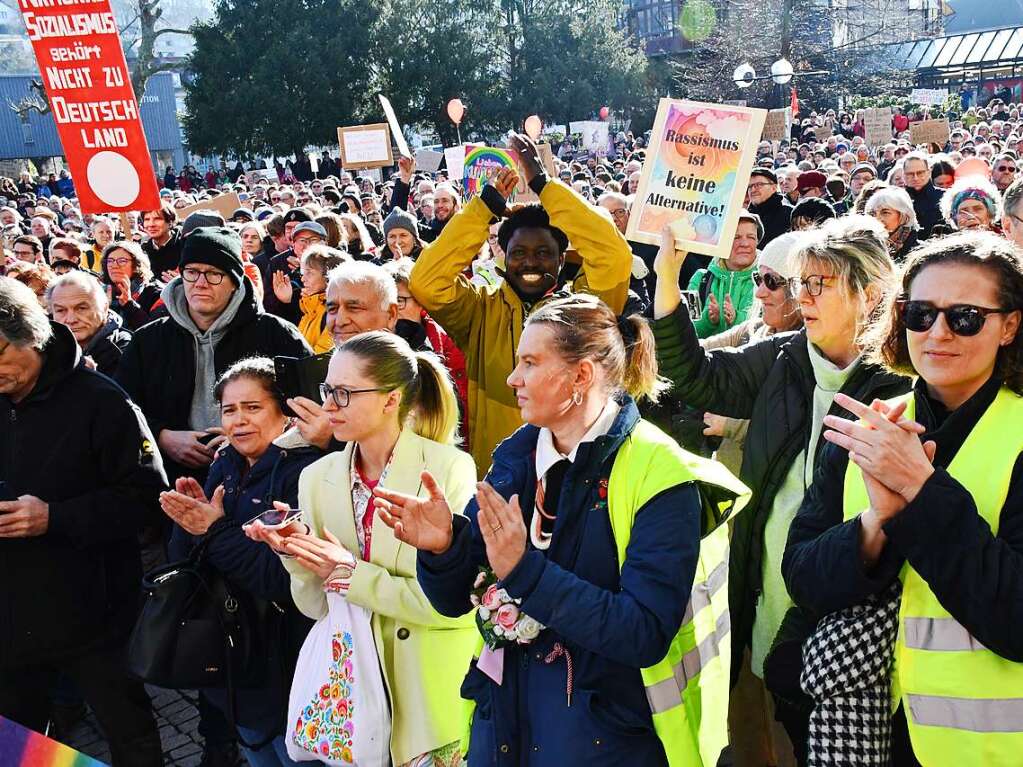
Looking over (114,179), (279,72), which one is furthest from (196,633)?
(279,72)

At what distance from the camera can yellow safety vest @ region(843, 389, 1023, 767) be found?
5.97 ft

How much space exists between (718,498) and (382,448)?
42.9 inches

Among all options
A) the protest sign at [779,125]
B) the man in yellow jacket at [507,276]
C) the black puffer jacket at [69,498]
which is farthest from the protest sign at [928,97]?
the black puffer jacket at [69,498]

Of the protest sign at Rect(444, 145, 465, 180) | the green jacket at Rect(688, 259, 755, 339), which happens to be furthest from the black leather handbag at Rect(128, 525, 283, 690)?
the protest sign at Rect(444, 145, 465, 180)

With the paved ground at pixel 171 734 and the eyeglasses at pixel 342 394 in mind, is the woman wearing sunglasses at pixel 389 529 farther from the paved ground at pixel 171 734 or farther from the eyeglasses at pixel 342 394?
the paved ground at pixel 171 734

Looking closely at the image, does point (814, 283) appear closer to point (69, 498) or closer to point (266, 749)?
point (266, 749)

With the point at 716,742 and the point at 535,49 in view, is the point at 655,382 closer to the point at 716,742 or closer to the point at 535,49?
the point at 716,742

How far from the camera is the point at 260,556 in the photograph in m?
3.01

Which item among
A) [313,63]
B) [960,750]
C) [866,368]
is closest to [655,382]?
[866,368]

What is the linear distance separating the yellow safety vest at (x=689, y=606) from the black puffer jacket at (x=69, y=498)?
5.67 feet

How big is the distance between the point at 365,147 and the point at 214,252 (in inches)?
456

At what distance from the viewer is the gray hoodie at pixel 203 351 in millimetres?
4332

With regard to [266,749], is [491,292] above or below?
above

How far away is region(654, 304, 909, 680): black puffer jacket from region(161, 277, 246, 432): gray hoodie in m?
2.07
